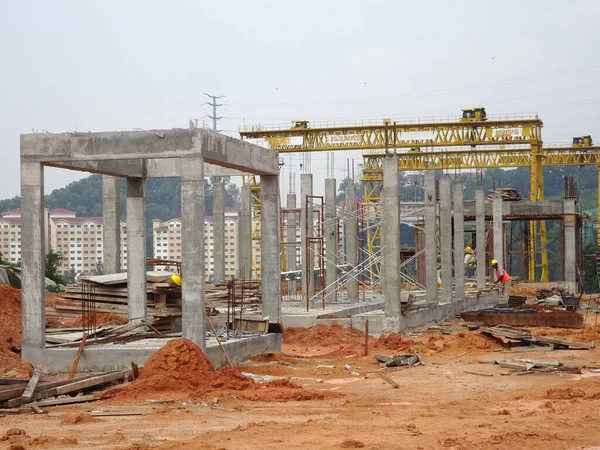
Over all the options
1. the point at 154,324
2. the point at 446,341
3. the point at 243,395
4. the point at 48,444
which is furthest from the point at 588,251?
the point at 48,444

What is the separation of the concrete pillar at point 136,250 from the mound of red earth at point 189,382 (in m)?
4.43

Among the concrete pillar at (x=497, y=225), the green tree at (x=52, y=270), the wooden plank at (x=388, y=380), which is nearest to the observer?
the wooden plank at (x=388, y=380)

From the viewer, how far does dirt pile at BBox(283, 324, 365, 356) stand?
1939 centimetres

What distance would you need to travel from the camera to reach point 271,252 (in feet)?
58.1

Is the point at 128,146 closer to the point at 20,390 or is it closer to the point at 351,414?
the point at 20,390

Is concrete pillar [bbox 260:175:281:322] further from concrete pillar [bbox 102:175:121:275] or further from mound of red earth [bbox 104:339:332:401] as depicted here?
concrete pillar [bbox 102:175:121:275]

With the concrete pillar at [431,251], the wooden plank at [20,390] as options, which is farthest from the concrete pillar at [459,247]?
the wooden plank at [20,390]

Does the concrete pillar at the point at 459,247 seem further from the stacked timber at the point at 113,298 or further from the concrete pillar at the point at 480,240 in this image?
the stacked timber at the point at 113,298

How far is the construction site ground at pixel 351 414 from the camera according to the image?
8711 millimetres

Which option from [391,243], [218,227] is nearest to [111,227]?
[391,243]

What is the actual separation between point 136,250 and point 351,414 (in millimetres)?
8474

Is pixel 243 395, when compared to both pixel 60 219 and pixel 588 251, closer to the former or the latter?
pixel 588 251

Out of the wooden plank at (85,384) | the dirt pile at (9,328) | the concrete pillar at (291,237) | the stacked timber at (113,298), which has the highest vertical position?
the concrete pillar at (291,237)

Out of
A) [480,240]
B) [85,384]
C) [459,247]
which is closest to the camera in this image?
[85,384]
